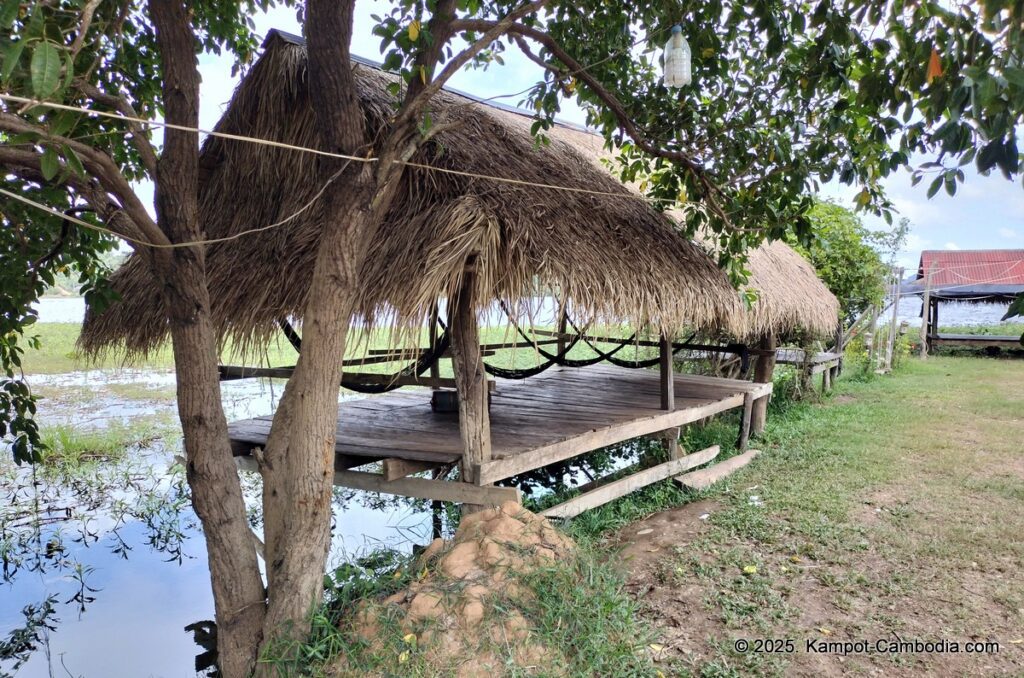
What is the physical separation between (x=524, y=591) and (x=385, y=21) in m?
2.28

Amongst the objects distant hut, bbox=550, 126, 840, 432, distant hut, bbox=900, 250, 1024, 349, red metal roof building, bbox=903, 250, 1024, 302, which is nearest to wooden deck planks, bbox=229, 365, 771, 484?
distant hut, bbox=550, 126, 840, 432

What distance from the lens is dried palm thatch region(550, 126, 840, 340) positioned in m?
5.36

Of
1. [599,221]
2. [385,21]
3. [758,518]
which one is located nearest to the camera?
[385,21]

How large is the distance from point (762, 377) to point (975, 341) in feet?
35.0

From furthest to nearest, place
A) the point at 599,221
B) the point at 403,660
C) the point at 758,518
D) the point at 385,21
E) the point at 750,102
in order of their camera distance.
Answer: the point at 758,518 < the point at 599,221 < the point at 750,102 < the point at 385,21 < the point at 403,660

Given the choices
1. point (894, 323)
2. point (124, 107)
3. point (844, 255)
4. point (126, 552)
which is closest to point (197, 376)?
point (124, 107)

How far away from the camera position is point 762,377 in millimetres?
6941

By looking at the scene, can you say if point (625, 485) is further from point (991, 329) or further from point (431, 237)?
point (991, 329)

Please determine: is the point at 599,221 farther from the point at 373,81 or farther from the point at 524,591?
the point at 524,591

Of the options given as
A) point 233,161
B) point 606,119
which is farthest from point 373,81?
point 606,119

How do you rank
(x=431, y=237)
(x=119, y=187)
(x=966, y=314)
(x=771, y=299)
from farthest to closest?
(x=966, y=314)
(x=771, y=299)
(x=431, y=237)
(x=119, y=187)

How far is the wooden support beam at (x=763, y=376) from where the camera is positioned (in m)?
6.78

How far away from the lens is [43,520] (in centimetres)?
526

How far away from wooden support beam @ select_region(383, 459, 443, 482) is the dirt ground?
4.28 ft
